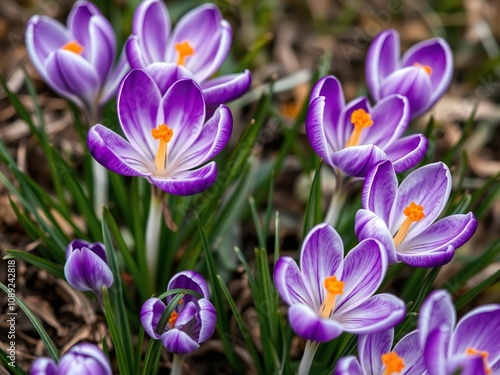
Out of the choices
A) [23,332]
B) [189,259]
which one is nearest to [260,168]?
[189,259]

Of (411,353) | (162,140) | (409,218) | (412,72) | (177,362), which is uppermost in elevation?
(412,72)

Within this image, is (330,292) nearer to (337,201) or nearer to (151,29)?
(337,201)

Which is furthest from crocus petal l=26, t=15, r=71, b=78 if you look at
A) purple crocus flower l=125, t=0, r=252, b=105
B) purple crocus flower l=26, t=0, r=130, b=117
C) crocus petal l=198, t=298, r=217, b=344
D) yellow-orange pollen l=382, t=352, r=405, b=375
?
yellow-orange pollen l=382, t=352, r=405, b=375

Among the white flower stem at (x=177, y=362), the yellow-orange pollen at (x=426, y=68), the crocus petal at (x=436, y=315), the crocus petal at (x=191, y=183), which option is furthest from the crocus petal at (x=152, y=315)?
the yellow-orange pollen at (x=426, y=68)

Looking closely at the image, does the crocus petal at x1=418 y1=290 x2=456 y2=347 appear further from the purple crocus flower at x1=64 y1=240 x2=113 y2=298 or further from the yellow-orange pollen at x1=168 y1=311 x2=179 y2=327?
the purple crocus flower at x1=64 y1=240 x2=113 y2=298

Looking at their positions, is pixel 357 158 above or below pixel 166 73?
below

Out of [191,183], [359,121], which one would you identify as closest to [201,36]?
[359,121]

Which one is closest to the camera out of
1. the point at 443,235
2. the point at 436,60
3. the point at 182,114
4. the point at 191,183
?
the point at 191,183
